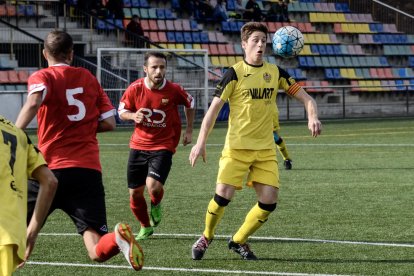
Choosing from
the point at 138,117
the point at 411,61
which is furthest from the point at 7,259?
the point at 411,61

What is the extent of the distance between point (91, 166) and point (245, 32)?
2220 mm

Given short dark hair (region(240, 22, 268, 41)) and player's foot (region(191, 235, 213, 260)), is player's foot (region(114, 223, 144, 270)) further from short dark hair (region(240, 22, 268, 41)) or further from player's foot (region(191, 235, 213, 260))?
short dark hair (region(240, 22, 268, 41))

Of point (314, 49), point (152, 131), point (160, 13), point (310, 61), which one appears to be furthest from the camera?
point (314, 49)

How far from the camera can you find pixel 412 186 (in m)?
14.0

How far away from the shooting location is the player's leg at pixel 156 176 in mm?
9938

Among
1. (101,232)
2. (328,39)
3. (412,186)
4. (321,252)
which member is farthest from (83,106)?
(328,39)

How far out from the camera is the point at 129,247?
240 inches

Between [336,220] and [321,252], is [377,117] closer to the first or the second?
[336,220]

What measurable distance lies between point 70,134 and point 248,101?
2092mm

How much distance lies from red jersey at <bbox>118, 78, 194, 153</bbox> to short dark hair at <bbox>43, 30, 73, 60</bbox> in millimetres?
3299

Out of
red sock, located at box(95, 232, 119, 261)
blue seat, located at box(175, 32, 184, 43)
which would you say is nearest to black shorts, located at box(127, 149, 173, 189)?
red sock, located at box(95, 232, 119, 261)

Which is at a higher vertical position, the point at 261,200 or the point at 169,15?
the point at 169,15

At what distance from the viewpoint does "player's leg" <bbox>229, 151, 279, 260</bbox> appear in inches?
337

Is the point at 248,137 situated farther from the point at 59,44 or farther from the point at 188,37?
the point at 188,37
